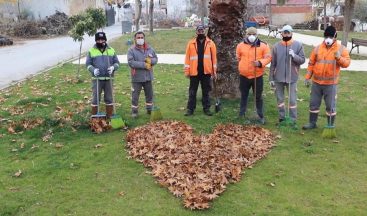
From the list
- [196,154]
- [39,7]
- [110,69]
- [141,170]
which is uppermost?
[39,7]

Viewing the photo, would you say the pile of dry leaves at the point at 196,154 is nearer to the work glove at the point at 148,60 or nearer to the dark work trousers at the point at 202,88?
the dark work trousers at the point at 202,88

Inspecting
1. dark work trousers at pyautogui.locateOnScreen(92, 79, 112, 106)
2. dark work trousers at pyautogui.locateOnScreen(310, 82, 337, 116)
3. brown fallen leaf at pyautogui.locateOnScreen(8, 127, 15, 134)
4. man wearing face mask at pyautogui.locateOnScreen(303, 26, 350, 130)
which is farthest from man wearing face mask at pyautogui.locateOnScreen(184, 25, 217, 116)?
brown fallen leaf at pyautogui.locateOnScreen(8, 127, 15, 134)

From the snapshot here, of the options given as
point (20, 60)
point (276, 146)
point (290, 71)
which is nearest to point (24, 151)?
point (276, 146)

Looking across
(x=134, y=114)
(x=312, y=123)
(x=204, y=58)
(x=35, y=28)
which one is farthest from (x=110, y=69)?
(x=35, y=28)

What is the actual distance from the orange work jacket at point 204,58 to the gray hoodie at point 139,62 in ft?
2.29

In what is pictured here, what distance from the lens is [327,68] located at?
817 centimetres

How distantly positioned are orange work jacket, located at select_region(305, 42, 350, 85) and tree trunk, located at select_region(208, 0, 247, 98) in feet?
8.54

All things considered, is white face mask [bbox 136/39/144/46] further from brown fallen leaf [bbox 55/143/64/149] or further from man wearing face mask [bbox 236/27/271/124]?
brown fallen leaf [bbox 55/143/64/149]

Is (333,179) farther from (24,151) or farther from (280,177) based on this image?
(24,151)

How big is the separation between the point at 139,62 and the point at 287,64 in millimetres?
2931

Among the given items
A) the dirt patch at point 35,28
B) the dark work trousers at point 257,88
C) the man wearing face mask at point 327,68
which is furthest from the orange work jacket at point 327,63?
the dirt patch at point 35,28

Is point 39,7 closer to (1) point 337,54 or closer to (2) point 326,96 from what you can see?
(2) point 326,96

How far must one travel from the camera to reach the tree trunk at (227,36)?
10438 millimetres

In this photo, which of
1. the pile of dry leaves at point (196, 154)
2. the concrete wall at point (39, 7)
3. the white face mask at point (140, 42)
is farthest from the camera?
the concrete wall at point (39, 7)
